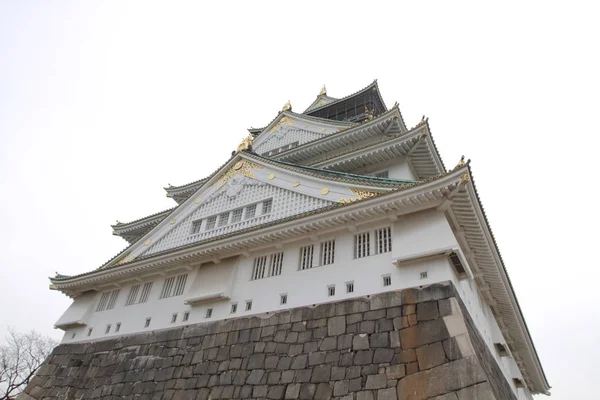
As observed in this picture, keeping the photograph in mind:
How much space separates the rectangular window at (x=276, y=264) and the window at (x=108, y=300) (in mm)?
7352

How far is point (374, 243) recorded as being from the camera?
1041 centimetres

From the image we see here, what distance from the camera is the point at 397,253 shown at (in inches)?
376

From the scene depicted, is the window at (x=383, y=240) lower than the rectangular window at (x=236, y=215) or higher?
lower

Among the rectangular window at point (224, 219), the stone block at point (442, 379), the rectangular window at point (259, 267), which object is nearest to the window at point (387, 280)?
the stone block at point (442, 379)

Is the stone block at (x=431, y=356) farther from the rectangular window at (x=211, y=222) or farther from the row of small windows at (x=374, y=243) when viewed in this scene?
the rectangular window at (x=211, y=222)

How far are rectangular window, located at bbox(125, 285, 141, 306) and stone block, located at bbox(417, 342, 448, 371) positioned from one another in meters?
10.9

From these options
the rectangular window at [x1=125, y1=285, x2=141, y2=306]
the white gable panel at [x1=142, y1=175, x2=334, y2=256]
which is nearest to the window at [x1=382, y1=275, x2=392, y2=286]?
the white gable panel at [x1=142, y1=175, x2=334, y2=256]

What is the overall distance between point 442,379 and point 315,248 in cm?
499

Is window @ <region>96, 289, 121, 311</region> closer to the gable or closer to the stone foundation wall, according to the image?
the stone foundation wall

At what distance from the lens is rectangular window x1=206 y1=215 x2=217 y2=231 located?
1519 centimetres

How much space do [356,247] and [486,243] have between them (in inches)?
144

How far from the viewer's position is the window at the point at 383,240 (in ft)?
33.4

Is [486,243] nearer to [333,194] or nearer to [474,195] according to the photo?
[474,195]

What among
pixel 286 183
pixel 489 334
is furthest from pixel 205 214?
pixel 489 334
